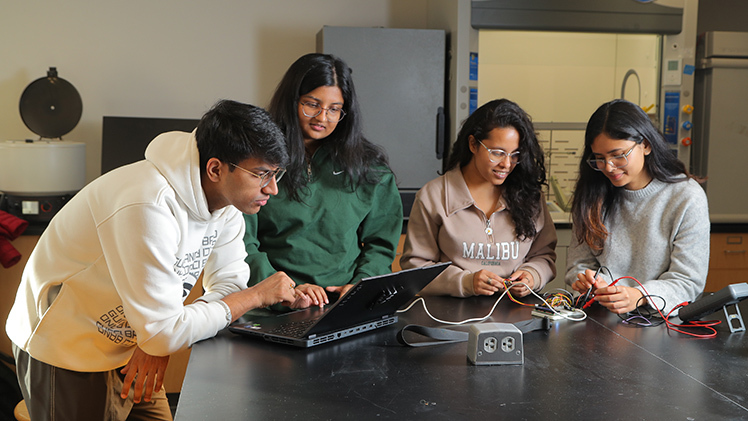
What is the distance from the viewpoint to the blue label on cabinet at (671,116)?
3125 mm

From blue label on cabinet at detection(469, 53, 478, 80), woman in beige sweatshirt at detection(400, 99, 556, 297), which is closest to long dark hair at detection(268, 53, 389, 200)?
woman in beige sweatshirt at detection(400, 99, 556, 297)

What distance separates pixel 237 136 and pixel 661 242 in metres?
1.16

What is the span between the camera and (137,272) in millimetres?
1165

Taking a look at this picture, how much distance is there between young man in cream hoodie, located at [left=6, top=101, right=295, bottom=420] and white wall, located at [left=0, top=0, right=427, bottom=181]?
6.58 ft

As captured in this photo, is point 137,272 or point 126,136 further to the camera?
point 126,136

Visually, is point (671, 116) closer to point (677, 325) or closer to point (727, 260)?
point (727, 260)


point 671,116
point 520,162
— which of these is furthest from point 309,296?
point 671,116

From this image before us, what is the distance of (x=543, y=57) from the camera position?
10.7ft

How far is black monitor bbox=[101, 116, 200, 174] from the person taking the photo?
3.04 meters

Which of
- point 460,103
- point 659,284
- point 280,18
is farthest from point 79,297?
point 280,18

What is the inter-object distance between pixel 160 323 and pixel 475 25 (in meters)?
2.20

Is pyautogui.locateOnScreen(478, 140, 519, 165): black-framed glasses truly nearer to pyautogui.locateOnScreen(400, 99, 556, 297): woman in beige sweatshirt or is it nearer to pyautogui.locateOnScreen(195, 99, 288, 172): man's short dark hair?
pyautogui.locateOnScreen(400, 99, 556, 297): woman in beige sweatshirt

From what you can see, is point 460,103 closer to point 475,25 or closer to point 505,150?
point 475,25

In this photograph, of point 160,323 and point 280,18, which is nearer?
point 160,323
